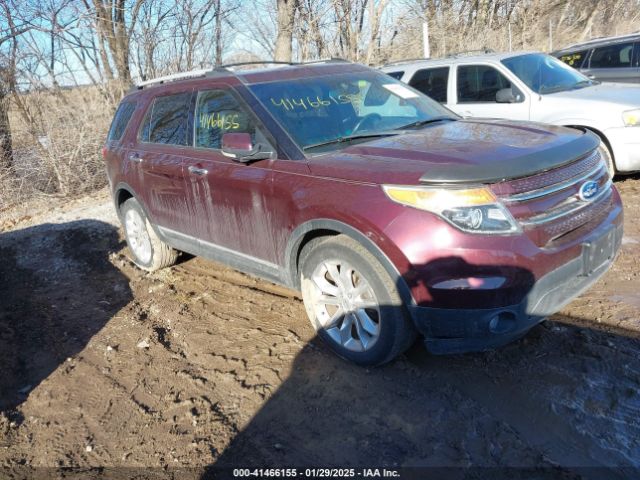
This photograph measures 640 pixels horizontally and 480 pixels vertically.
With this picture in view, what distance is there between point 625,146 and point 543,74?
1575 millimetres

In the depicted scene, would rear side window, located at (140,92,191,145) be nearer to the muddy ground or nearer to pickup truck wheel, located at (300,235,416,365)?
the muddy ground

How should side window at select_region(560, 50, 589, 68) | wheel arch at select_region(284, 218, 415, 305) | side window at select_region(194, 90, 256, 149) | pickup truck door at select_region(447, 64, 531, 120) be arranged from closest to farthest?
wheel arch at select_region(284, 218, 415, 305) < side window at select_region(194, 90, 256, 149) < pickup truck door at select_region(447, 64, 531, 120) < side window at select_region(560, 50, 589, 68)

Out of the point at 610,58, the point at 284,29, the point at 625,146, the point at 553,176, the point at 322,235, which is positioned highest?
the point at 284,29

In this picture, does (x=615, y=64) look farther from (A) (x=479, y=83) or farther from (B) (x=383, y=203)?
(B) (x=383, y=203)

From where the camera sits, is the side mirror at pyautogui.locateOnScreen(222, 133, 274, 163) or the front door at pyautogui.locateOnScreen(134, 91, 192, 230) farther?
the front door at pyautogui.locateOnScreen(134, 91, 192, 230)

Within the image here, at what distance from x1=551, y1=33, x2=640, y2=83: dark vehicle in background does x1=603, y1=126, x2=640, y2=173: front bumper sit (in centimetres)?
385

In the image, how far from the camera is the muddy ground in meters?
2.68

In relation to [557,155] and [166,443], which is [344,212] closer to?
[557,155]

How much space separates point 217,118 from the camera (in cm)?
416

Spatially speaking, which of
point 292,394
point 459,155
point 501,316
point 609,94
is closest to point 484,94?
point 609,94

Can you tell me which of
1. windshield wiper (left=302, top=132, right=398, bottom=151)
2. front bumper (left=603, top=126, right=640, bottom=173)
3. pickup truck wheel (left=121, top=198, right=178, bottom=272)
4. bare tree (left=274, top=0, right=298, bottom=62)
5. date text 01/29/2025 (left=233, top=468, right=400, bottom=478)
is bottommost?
date text 01/29/2025 (left=233, top=468, right=400, bottom=478)

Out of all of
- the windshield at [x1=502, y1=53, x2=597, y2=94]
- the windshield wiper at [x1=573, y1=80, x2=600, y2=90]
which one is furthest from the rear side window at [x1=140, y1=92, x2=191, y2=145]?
the windshield wiper at [x1=573, y1=80, x2=600, y2=90]

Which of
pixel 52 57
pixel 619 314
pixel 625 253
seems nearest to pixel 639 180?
pixel 625 253

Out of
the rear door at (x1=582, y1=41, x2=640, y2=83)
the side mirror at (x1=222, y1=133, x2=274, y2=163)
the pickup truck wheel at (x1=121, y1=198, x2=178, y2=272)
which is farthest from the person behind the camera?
the rear door at (x1=582, y1=41, x2=640, y2=83)
